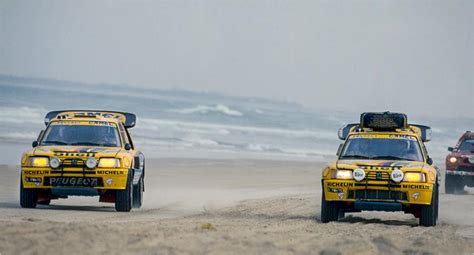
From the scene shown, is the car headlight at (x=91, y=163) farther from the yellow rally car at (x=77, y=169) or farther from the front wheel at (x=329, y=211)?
the front wheel at (x=329, y=211)

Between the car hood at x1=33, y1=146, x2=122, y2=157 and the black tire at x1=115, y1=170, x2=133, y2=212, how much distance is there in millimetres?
475

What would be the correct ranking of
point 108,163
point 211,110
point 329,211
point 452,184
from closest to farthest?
point 329,211 < point 108,163 < point 452,184 < point 211,110

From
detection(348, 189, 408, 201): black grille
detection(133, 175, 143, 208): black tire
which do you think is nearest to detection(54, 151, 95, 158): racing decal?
detection(133, 175, 143, 208): black tire

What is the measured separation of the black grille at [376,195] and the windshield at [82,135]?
4.29 meters

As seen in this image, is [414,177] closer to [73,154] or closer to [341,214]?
[341,214]

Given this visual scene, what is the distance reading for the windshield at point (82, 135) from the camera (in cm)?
2102

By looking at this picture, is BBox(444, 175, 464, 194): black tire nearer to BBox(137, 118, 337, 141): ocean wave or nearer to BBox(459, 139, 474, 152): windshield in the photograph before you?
BBox(459, 139, 474, 152): windshield

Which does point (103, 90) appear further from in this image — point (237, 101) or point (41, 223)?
point (41, 223)

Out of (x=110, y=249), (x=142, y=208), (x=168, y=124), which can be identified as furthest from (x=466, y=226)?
(x=168, y=124)

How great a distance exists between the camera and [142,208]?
21750 mm

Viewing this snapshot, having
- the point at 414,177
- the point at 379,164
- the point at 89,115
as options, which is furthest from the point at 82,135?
the point at 414,177

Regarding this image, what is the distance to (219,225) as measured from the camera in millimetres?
17156

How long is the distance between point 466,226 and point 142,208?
208 inches

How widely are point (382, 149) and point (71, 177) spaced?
4.65 metres
